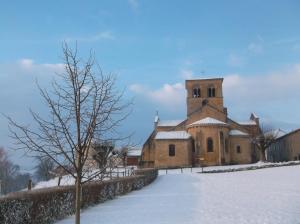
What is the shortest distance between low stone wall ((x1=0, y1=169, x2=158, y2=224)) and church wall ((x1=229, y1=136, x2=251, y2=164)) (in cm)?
4158

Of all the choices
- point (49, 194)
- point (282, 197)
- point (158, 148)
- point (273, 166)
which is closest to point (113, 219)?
point (49, 194)

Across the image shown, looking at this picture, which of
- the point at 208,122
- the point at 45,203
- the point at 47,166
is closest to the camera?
the point at 45,203

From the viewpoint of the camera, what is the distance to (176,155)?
58312 millimetres

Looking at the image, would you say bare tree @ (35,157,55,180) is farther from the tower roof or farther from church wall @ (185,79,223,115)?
church wall @ (185,79,223,115)

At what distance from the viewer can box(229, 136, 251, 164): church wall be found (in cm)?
6072

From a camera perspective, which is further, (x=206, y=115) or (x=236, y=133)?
(x=206, y=115)

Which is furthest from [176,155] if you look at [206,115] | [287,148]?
[287,148]

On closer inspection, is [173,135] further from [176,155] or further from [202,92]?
[202,92]

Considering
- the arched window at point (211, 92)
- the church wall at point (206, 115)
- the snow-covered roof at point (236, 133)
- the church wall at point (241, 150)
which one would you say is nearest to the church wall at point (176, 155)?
the church wall at point (206, 115)

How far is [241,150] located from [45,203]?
166ft

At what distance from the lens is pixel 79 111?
9.16m

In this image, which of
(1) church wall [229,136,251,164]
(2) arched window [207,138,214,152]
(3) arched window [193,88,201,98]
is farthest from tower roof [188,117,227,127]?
(3) arched window [193,88,201,98]

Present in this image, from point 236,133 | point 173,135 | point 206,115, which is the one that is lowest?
point 173,135

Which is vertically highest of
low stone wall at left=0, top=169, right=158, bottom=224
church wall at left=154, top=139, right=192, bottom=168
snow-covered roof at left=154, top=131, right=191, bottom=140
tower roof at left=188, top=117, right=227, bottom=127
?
tower roof at left=188, top=117, right=227, bottom=127
